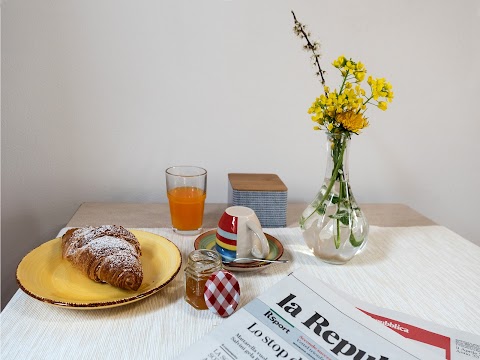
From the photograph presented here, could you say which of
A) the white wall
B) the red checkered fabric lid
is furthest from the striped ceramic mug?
the white wall

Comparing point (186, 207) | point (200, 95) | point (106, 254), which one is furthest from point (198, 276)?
point (200, 95)

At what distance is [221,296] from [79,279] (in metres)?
0.26

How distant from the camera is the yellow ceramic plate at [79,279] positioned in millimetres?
662

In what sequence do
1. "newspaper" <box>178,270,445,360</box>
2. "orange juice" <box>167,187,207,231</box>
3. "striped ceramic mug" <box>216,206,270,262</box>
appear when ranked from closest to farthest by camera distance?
"newspaper" <box>178,270,445,360</box> → "striped ceramic mug" <box>216,206,270,262</box> → "orange juice" <box>167,187,207,231</box>

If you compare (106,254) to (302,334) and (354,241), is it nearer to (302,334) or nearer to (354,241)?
(302,334)

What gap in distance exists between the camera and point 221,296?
66cm

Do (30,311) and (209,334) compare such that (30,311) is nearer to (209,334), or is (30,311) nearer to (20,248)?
(209,334)

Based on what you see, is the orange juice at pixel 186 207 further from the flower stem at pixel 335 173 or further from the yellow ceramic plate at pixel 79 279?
the flower stem at pixel 335 173

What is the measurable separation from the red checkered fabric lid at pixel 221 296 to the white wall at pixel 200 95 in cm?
57

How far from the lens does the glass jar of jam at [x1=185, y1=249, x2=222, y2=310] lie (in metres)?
0.68

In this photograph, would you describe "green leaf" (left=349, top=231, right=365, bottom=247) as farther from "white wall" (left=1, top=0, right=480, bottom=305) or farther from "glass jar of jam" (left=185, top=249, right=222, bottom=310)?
"white wall" (left=1, top=0, right=480, bottom=305)

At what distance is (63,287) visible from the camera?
715 millimetres

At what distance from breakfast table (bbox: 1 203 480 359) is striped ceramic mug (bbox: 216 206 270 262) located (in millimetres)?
36

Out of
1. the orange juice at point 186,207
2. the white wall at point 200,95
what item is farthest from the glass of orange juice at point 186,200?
the white wall at point 200,95
